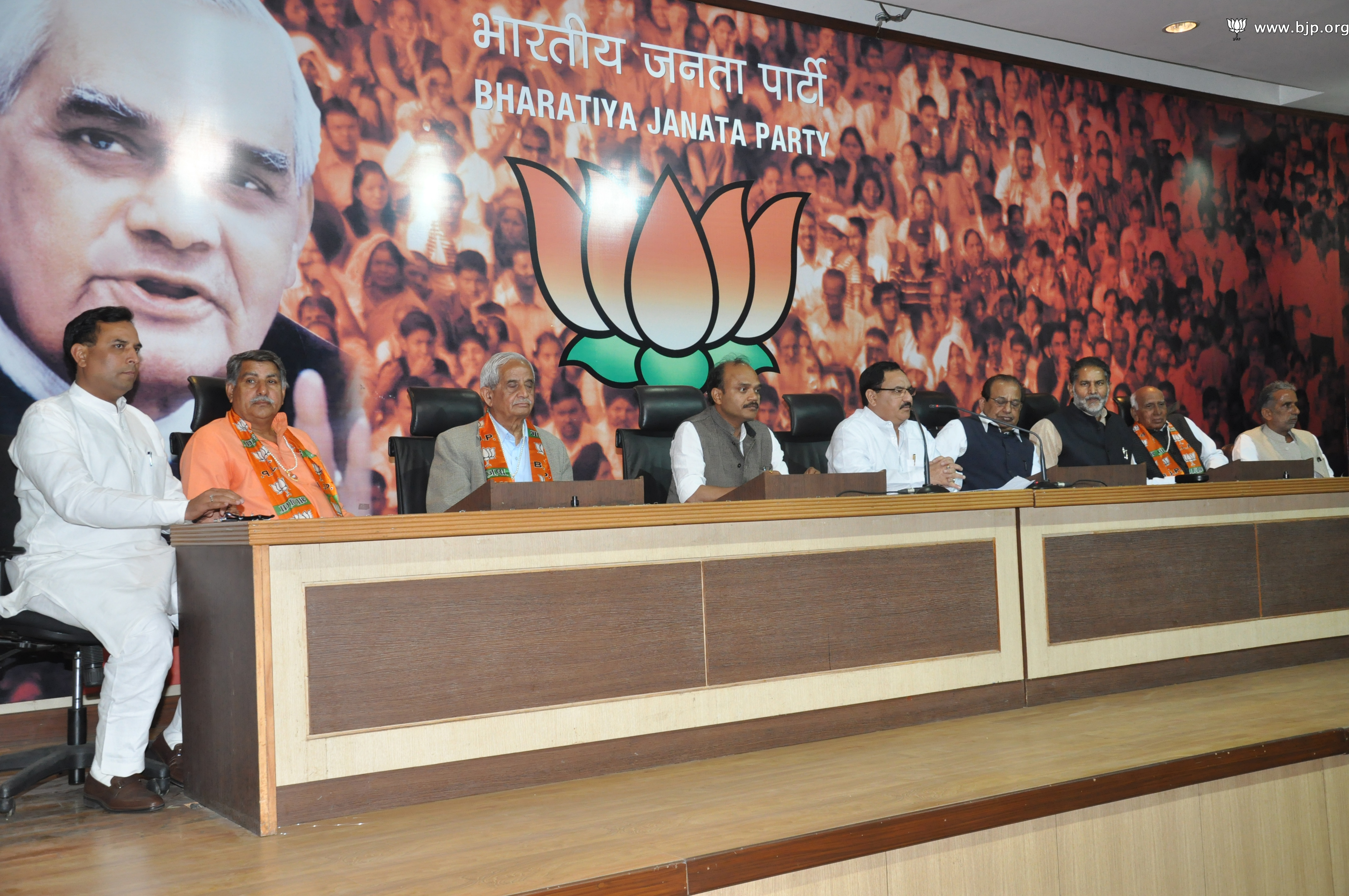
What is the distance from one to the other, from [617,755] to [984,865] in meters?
0.84

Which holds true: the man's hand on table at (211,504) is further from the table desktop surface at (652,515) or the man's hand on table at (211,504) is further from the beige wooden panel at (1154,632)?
the beige wooden panel at (1154,632)

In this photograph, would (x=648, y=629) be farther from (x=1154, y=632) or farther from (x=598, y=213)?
(x=598, y=213)

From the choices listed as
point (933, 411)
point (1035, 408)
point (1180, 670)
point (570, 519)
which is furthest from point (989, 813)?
point (1035, 408)

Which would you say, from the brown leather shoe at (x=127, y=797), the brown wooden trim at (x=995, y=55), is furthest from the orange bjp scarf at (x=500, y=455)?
the brown wooden trim at (x=995, y=55)

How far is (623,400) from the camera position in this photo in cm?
476

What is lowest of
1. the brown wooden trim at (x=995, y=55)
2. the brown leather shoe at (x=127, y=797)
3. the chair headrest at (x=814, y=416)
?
the brown leather shoe at (x=127, y=797)

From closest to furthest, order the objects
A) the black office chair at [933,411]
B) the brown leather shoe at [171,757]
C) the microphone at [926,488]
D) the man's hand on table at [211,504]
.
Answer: the man's hand on table at [211,504] < the brown leather shoe at [171,757] < the microphone at [926,488] < the black office chair at [933,411]

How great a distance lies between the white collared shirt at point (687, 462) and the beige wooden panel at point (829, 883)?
1.89 m

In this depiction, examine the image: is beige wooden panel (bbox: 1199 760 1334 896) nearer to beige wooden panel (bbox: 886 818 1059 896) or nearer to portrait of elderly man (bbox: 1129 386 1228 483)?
beige wooden panel (bbox: 886 818 1059 896)

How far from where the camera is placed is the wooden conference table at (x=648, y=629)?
7.20 ft

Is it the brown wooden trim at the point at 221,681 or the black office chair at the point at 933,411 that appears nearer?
the brown wooden trim at the point at 221,681

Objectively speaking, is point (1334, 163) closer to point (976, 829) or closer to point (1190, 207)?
point (1190, 207)

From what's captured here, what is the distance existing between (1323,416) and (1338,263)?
1044mm

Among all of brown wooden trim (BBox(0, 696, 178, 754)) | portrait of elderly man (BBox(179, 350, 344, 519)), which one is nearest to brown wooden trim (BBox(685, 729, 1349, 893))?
portrait of elderly man (BBox(179, 350, 344, 519))
